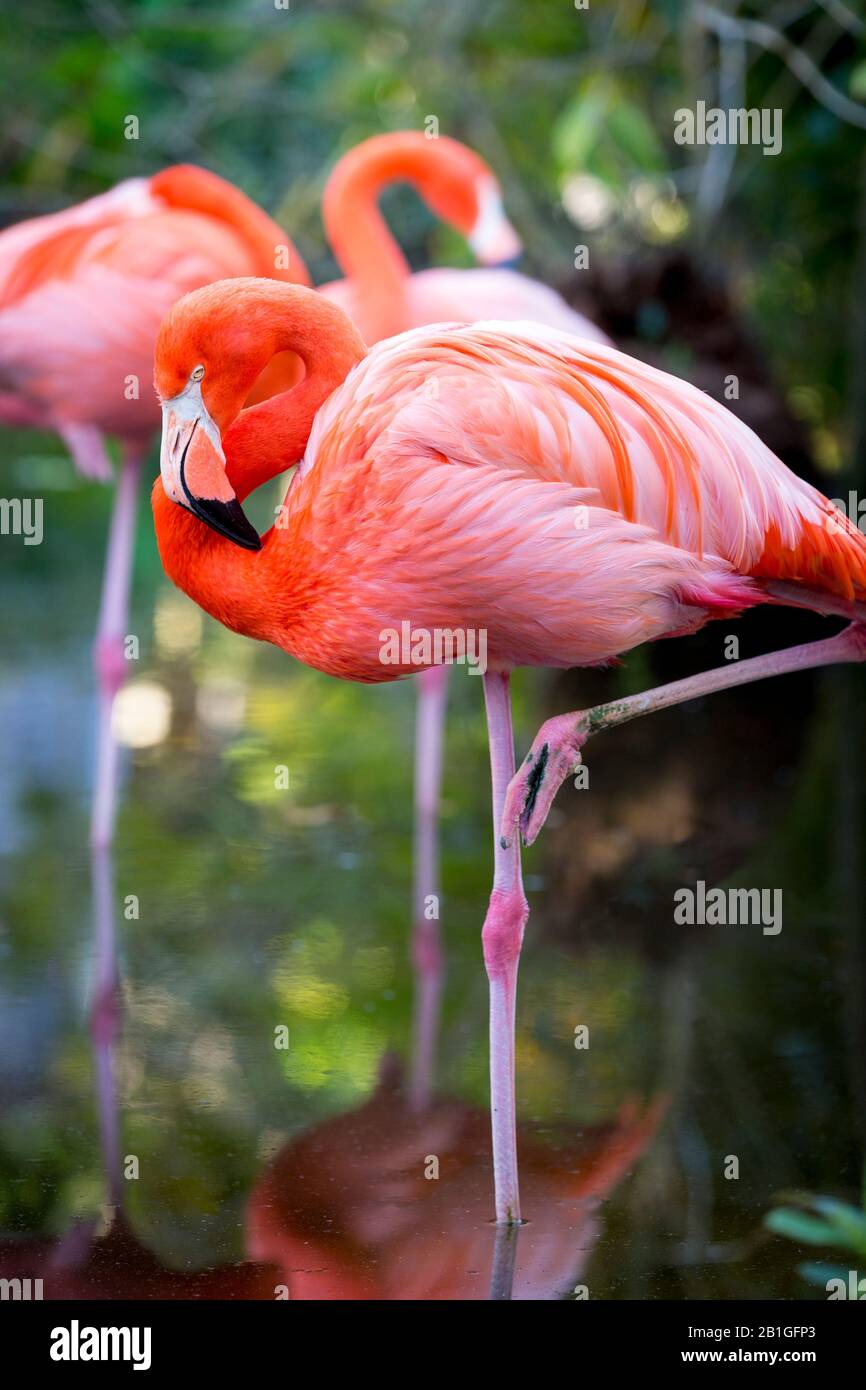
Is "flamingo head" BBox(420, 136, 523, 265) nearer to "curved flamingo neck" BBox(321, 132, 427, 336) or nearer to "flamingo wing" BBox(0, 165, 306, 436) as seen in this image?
"curved flamingo neck" BBox(321, 132, 427, 336)

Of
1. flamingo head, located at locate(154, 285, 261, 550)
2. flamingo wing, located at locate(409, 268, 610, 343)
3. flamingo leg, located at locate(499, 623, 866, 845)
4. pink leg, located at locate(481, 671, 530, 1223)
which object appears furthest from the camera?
flamingo wing, located at locate(409, 268, 610, 343)

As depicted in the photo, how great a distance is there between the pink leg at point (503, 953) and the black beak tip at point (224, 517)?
47cm

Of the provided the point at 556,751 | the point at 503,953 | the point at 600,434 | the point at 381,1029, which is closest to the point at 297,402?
the point at 600,434

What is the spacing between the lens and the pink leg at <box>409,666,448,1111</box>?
3432mm

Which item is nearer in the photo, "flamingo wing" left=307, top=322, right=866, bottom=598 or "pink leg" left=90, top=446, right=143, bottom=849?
"flamingo wing" left=307, top=322, right=866, bottom=598

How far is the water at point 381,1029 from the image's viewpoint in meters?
2.68

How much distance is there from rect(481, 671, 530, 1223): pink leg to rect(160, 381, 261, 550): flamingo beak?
533 mm

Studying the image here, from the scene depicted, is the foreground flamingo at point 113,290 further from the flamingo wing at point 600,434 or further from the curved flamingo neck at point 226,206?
the flamingo wing at point 600,434

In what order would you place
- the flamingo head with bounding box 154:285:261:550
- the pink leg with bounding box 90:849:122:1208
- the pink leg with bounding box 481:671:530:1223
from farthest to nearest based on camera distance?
1. the pink leg with bounding box 90:849:122:1208
2. the pink leg with bounding box 481:671:530:1223
3. the flamingo head with bounding box 154:285:261:550

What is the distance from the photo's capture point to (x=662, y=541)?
8.10 feet

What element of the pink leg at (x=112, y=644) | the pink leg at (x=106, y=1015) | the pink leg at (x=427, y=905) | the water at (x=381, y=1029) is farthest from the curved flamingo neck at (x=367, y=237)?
the pink leg at (x=106, y=1015)

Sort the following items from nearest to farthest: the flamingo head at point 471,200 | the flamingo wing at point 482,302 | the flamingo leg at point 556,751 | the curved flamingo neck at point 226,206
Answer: the flamingo leg at point 556,751
the curved flamingo neck at point 226,206
the flamingo wing at point 482,302
the flamingo head at point 471,200

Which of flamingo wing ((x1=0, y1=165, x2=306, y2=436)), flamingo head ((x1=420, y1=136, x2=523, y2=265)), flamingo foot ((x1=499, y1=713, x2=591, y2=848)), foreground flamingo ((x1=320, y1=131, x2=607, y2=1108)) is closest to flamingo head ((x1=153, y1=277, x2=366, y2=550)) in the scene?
flamingo foot ((x1=499, y1=713, x2=591, y2=848))
